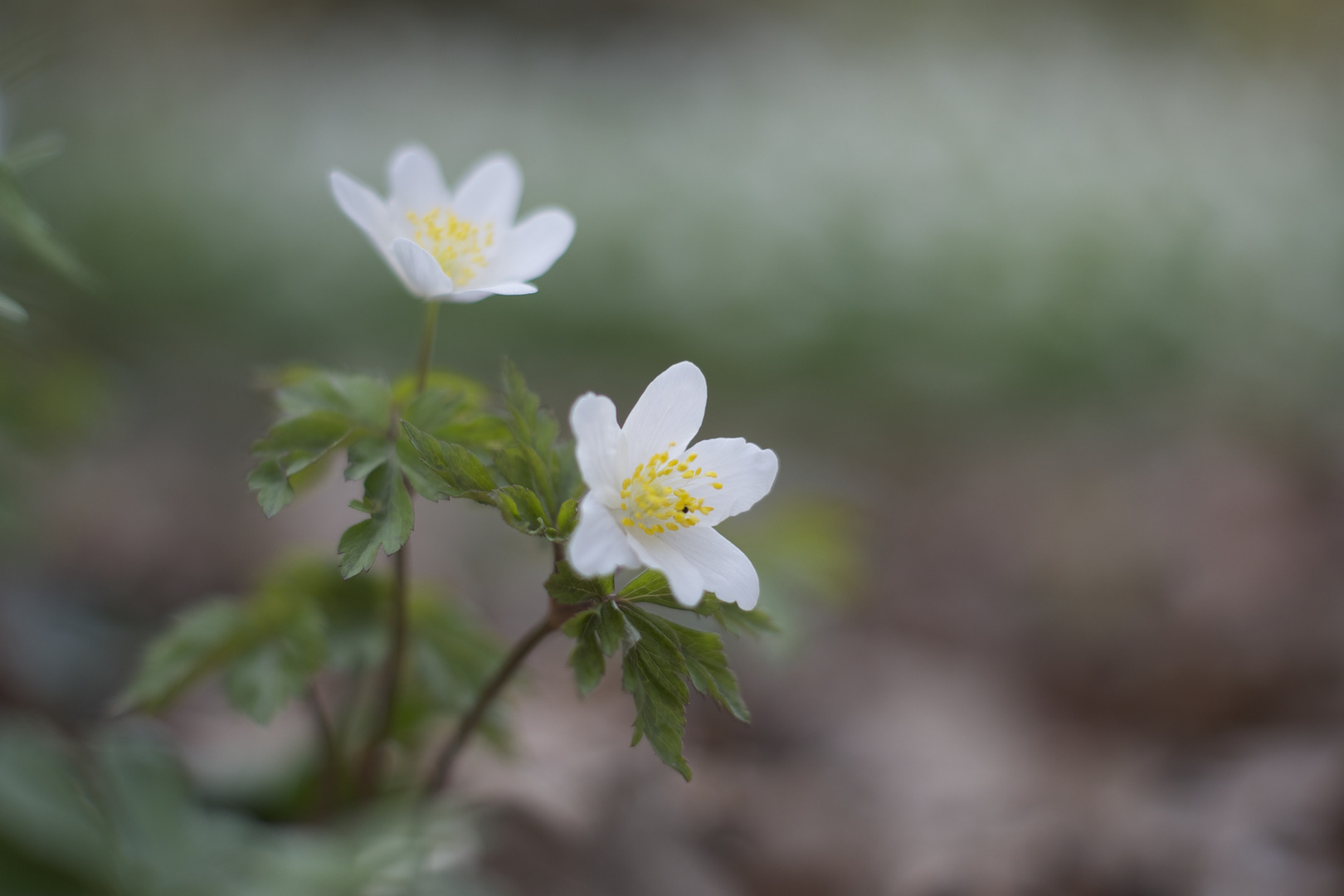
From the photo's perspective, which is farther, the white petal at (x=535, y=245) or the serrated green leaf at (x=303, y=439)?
the white petal at (x=535, y=245)

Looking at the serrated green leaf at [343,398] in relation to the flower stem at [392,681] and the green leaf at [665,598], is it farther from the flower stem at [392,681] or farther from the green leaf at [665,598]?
the green leaf at [665,598]

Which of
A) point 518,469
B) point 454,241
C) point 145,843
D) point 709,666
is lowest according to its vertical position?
point 145,843

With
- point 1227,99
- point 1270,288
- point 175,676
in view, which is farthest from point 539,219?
point 1227,99

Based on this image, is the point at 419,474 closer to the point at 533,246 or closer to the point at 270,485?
the point at 270,485

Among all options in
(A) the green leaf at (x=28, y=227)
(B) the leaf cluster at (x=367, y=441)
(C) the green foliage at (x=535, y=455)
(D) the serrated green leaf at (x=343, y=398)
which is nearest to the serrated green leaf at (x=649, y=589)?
(C) the green foliage at (x=535, y=455)

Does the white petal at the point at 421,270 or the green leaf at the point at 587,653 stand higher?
the white petal at the point at 421,270

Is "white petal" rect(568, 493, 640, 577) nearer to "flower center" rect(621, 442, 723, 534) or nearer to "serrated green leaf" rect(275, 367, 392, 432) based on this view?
"flower center" rect(621, 442, 723, 534)

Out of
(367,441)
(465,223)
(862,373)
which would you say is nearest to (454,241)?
(465,223)
